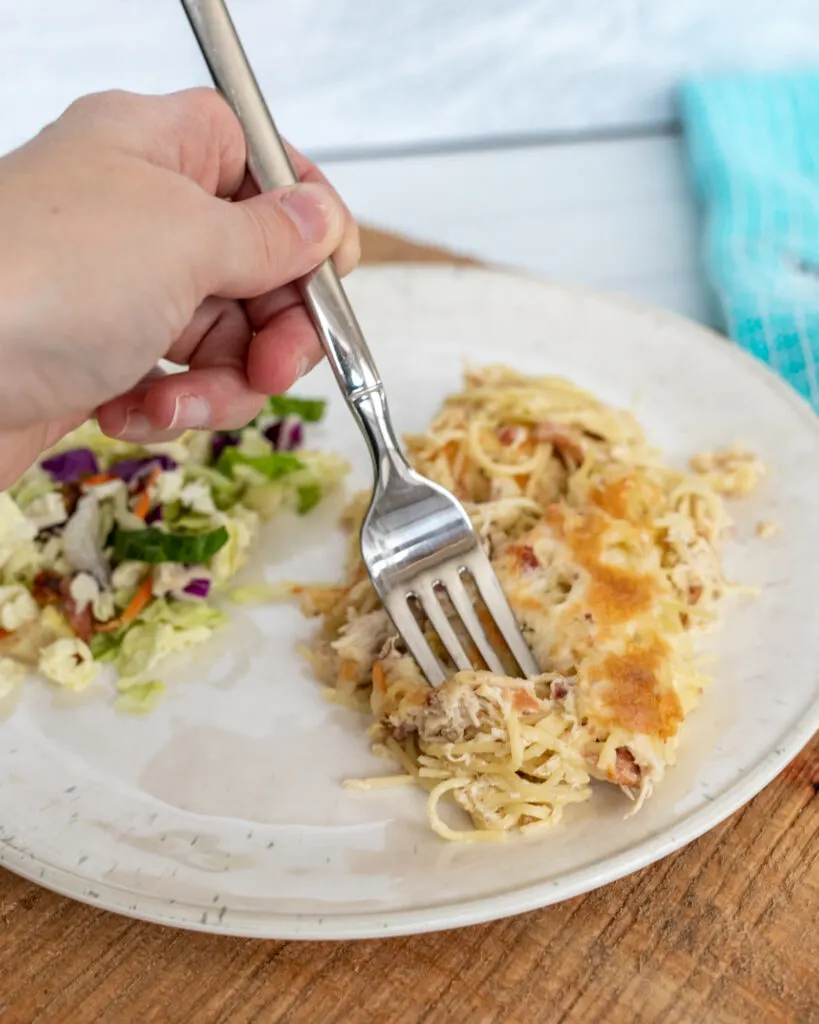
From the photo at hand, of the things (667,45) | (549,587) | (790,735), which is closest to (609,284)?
(667,45)

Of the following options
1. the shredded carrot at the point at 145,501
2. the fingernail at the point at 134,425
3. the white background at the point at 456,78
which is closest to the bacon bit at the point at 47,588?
the shredded carrot at the point at 145,501

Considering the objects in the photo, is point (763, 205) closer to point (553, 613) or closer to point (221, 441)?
point (221, 441)

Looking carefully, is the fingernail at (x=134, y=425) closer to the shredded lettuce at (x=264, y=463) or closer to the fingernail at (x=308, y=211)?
the shredded lettuce at (x=264, y=463)

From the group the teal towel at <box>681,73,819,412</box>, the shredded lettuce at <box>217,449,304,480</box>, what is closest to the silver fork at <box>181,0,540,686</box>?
the shredded lettuce at <box>217,449,304,480</box>

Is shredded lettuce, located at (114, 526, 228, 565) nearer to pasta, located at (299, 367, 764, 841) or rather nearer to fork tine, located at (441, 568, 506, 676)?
pasta, located at (299, 367, 764, 841)

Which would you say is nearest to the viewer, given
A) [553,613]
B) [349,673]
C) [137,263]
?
[137,263]

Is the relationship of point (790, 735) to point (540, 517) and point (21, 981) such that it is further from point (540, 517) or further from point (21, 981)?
point (21, 981)

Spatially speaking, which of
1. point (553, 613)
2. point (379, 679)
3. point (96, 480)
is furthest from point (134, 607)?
point (553, 613)

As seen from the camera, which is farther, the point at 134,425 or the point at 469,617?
the point at 134,425
